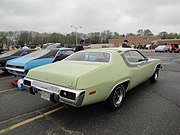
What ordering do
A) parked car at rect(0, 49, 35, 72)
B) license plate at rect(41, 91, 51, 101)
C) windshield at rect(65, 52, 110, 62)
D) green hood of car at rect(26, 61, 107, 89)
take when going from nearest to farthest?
1. green hood of car at rect(26, 61, 107, 89)
2. license plate at rect(41, 91, 51, 101)
3. windshield at rect(65, 52, 110, 62)
4. parked car at rect(0, 49, 35, 72)

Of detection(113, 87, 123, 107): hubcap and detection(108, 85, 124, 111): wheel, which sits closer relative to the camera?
detection(108, 85, 124, 111): wheel

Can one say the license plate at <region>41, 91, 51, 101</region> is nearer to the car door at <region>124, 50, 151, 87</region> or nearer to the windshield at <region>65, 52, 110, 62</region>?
the windshield at <region>65, 52, 110, 62</region>

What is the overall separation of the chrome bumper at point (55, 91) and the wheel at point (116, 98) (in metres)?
0.96

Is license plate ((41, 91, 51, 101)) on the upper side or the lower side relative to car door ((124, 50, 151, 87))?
lower

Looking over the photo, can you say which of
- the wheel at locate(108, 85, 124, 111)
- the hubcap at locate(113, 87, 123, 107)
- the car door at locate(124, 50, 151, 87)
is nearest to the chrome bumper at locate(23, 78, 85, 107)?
the wheel at locate(108, 85, 124, 111)

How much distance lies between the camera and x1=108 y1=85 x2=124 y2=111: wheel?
11.2 ft

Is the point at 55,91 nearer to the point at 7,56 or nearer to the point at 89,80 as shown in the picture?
the point at 89,80

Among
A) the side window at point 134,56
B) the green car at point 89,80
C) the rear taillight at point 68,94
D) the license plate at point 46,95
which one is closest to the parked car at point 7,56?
the green car at point 89,80

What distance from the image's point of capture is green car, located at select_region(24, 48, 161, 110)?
273 cm

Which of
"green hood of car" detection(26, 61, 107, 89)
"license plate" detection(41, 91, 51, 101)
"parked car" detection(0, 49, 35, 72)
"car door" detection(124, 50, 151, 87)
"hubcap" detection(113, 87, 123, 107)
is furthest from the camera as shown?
"parked car" detection(0, 49, 35, 72)

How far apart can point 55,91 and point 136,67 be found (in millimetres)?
2322

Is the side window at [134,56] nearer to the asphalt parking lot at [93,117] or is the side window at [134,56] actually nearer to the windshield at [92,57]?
the windshield at [92,57]

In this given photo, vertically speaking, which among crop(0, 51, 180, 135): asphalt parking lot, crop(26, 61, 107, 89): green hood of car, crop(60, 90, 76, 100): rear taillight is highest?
crop(26, 61, 107, 89): green hood of car

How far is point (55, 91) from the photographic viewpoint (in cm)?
295
